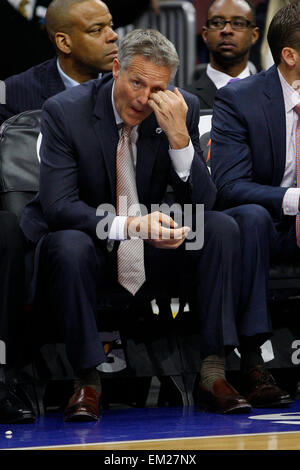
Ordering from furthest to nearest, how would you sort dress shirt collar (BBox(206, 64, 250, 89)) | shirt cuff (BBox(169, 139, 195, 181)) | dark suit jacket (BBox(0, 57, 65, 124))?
dress shirt collar (BBox(206, 64, 250, 89)) → dark suit jacket (BBox(0, 57, 65, 124)) → shirt cuff (BBox(169, 139, 195, 181))

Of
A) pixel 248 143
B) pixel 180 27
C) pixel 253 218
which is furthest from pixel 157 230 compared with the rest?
pixel 180 27

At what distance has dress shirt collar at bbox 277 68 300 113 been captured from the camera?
120 inches

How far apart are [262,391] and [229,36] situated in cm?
227

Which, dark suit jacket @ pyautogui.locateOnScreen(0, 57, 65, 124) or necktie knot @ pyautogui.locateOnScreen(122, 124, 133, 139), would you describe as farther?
dark suit jacket @ pyautogui.locateOnScreen(0, 57, 65, 124)

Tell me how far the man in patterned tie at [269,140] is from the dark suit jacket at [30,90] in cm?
96

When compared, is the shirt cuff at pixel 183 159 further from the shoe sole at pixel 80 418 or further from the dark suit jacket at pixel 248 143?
the shoe sole at pixel 80 418

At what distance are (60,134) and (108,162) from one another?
6.5 inches

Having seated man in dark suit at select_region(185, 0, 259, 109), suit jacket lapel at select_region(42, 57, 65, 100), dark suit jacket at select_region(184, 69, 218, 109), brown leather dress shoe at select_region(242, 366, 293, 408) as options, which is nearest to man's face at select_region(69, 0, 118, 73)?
suit jacket lapel at select_region(42, 57, 65, 100)

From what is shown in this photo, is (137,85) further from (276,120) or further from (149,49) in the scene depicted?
(276,120)

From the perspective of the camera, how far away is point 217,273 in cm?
260

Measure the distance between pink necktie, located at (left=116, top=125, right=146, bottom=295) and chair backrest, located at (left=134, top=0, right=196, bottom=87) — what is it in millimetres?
2577

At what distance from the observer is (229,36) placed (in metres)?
4.43

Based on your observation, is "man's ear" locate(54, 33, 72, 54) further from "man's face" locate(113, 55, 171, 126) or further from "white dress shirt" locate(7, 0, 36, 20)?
"man's face" locate(113, 55, 171, 126)

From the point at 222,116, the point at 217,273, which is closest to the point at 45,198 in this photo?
the point at 217,273
